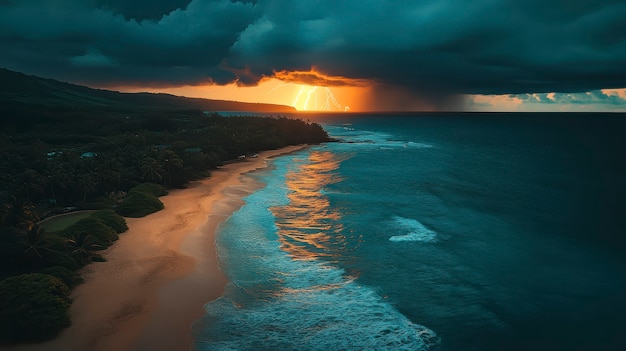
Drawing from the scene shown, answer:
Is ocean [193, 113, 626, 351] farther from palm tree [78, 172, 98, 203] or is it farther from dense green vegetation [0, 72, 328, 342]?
palm tree [78, 172, 98, 203]

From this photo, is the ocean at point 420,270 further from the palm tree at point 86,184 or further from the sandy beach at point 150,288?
the palm tree at point 86,184

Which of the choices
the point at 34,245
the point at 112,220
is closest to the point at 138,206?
the point at 112,220

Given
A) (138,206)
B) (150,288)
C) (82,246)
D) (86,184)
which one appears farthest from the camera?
(86,184)

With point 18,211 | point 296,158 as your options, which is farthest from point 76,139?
point 18,211

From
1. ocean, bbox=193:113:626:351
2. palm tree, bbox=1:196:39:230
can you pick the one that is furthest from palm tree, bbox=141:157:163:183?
palm tree, bbox=1:196:39:230

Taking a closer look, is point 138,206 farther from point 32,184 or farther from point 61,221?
point 32,184

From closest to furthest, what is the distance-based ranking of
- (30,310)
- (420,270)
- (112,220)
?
(30,310) < (420,270) < (112,220)

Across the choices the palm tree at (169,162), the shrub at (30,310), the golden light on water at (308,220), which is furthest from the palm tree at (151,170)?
the shrub at (30,310)
